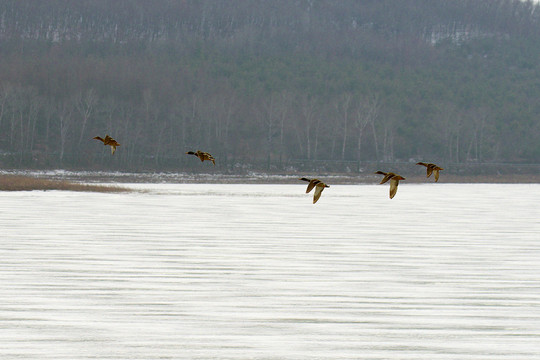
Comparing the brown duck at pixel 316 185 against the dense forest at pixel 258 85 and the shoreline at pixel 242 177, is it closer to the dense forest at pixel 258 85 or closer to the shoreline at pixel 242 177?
the shoreline at pixel 242 177

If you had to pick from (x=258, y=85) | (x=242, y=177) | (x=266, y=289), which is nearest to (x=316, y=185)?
(x=266, y=289)

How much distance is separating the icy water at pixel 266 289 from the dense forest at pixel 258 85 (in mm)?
59024

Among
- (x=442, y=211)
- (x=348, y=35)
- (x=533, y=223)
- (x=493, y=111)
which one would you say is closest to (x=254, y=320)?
(x=533, y=223)

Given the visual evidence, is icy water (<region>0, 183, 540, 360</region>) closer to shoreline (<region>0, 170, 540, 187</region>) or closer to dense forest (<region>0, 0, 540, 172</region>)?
shoreline (<region>0, 170, 540, 187</region>)

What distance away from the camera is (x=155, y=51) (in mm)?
143500

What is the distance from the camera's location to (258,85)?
120125 millimetres

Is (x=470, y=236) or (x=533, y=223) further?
(x=533, y=223)

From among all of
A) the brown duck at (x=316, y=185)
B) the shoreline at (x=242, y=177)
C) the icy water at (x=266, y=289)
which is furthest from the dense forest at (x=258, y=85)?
the brown duck at (x=316, y=185)

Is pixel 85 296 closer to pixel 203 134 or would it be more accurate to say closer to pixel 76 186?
pixel 76 186

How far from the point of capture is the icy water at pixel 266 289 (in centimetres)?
989

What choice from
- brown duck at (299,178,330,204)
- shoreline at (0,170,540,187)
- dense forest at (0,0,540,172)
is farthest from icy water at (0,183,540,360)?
dense forest at (0,0,540,172)

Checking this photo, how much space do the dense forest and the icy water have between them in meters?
59.0

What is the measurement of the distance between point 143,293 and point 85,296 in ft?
3.11

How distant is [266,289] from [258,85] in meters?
108
